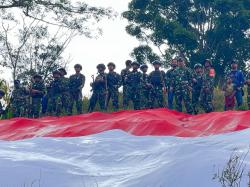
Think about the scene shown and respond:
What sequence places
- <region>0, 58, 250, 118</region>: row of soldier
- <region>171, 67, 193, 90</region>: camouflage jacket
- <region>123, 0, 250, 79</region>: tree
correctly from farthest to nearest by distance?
<region>123, 0, 250, 79</region>: tree
<region>0, 58, 250, 118</region>: row of soldier
<region>171, 67, 193, 90</region>: camouflage jacket

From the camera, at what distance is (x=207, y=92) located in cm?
1355

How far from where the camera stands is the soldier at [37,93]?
47.8ft

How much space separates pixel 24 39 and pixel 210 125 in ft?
42.9

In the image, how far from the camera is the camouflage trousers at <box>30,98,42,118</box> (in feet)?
48.3

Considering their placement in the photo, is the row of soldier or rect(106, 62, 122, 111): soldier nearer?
the row of soldier

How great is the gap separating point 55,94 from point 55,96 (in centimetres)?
5

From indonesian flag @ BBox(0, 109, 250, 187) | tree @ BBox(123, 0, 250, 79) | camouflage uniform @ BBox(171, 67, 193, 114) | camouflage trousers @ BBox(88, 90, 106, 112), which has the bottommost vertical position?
indonesian flag @ BBox(0, 109, 250, 187)

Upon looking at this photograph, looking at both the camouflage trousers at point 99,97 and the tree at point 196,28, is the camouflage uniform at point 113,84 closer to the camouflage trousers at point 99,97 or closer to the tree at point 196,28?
the camouflage trousers at point 99,97

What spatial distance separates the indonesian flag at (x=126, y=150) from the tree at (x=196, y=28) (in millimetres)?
13682

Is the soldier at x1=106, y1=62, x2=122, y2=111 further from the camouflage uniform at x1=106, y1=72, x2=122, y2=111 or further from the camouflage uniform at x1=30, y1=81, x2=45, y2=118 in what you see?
the camouflage uniform at x1=30, y1=81, x2=45, y2=118

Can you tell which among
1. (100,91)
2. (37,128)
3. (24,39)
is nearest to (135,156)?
(37,128)

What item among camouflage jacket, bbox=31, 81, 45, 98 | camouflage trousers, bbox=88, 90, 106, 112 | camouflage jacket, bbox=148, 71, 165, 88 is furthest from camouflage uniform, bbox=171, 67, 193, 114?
camouflage jacket, bbox=31, 81, 45, 98

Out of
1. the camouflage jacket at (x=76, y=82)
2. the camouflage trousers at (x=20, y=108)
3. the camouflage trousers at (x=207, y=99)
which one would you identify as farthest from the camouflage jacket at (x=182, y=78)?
the camouflage trousers at (x=20, y=108)

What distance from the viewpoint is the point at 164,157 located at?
22.7 feet
